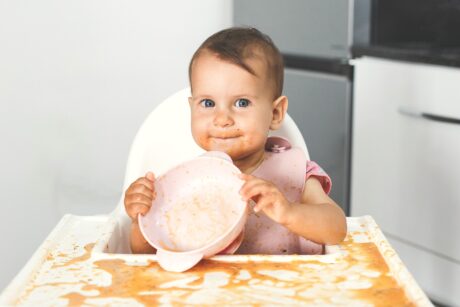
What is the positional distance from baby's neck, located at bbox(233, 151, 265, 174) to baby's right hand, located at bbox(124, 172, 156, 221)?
0.21 metres

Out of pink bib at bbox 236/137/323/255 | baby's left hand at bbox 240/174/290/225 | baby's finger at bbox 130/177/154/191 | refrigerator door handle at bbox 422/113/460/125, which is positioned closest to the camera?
baby's left hand at bbox 240/174/290/225

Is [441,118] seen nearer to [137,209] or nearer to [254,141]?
[254,141]

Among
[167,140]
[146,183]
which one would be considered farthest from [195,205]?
[167,140]

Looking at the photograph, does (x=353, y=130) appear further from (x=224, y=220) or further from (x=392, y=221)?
(x=224, y=220)

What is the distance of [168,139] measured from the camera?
1556 millimetres

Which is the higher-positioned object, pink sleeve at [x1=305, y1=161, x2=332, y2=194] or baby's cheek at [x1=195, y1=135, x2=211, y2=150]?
baby's cheek at [x1=195, y1=135, x2=211, y2=150]

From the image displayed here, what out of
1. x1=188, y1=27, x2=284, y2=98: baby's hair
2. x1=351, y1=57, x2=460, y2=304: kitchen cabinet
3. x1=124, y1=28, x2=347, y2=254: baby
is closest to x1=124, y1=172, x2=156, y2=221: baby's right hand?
x1=124, y1=28, x2=347, y2=254: baby

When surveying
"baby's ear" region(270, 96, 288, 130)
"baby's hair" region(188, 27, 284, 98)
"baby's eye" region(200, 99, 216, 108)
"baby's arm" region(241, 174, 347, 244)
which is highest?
"baby's hair" region(188, 27, 284, 98)

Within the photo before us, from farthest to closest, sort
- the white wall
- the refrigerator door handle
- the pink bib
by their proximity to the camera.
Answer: the white wall → the refrigerator door handle → the pink bib

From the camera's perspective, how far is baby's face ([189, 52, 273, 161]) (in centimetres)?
128

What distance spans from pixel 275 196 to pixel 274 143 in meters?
0.32

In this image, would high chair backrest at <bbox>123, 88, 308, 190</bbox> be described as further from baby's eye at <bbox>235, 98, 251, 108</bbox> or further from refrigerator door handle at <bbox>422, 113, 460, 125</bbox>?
refrigerator door handle at <bbox>422, 113, 460, 125</bbox>

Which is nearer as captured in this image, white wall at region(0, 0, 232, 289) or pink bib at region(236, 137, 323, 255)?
pink bib at region(236, 137, 323, 255)

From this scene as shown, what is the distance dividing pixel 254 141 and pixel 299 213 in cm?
18
